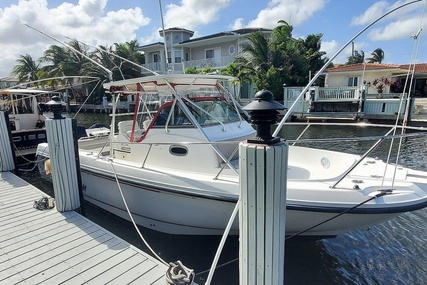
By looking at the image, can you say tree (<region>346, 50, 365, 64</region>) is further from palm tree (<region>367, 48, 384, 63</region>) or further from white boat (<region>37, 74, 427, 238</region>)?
white boat (<region>37, 74, 427, 238</region>)

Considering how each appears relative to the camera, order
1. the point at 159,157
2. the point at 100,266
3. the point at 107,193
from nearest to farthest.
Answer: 1. the point at 100,266
2. the point at 159,157
3. the point at 107,193

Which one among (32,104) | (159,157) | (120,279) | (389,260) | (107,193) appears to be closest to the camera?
(120,279)

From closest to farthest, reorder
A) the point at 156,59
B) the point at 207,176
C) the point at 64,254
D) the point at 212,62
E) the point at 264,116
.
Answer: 1. the point at 264,116
2. the point at 64,254
3. the point at 207,176
4. the point at 212,62
5. the point at 156,59

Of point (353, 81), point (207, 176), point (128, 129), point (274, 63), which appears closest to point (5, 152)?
point (128, 129)

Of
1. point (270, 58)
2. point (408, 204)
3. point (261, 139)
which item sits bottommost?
point (408, 204)

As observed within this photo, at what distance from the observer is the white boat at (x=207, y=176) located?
3.22 meters

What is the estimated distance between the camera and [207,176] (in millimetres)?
3816

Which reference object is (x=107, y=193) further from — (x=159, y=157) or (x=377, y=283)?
(x=377, y=283)

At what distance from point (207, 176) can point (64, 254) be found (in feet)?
6.39

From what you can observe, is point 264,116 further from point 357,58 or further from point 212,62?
point 357,58

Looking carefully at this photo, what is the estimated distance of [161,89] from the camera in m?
4.66

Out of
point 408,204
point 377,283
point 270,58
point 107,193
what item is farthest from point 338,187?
point 270,58

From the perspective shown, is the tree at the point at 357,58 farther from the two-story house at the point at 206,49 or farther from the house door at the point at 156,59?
the house door at the point at 156,59

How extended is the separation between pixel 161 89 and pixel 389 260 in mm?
4390
